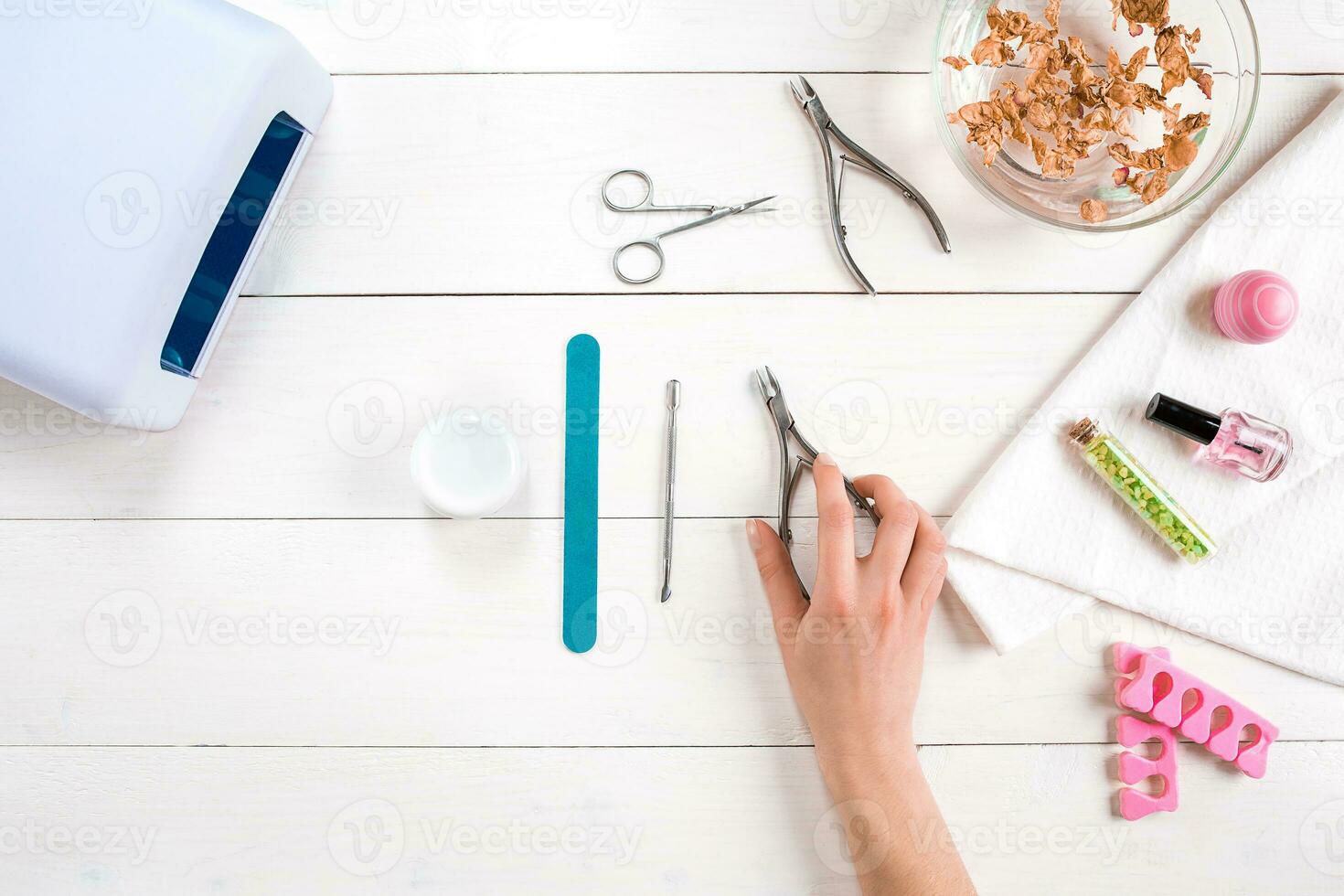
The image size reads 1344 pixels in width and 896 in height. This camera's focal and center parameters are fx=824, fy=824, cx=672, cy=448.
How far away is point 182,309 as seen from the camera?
738 mm

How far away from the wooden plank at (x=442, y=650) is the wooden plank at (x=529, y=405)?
0.04 m

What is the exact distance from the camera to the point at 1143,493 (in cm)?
78

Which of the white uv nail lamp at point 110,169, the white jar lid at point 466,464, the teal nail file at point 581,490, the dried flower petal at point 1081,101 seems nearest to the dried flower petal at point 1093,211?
the dried flower petal at point 1081,101

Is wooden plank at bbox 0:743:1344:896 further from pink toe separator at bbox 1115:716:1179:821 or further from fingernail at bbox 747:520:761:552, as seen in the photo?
fingernail at bbox 747:520:761:552

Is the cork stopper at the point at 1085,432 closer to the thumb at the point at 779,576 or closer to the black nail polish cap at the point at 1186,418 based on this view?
the black nail polish cap at the point at 1186,418

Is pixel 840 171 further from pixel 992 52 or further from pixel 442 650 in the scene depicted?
pixel 442 650

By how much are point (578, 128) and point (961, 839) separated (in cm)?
80

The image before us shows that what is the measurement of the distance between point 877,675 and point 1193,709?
0.33 metres

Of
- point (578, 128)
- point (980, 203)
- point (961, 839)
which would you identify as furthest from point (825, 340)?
point (961, 839)

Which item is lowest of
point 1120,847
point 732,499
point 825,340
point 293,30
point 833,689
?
point 1120,847

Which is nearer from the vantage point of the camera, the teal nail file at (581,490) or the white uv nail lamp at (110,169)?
the white uv nail lamp at (110,169)

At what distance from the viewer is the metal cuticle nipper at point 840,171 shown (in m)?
0.81

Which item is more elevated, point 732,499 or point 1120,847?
point 732,499

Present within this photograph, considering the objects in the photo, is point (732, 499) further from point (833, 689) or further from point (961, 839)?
point (961, 839)
